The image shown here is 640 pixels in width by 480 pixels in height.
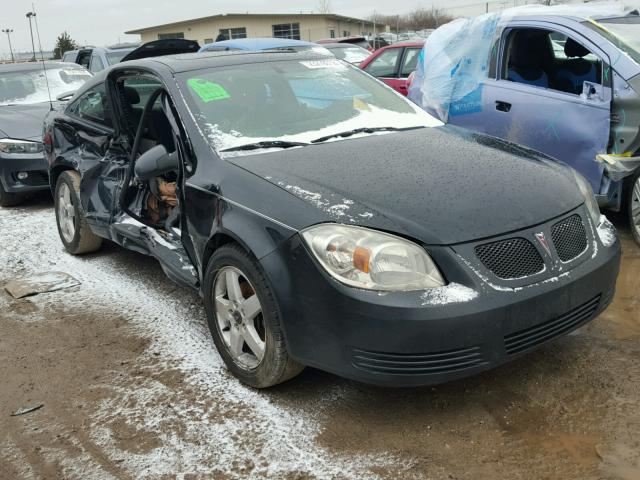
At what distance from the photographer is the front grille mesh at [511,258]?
2557mm

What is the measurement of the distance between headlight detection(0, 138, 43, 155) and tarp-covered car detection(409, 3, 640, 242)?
4163 mm

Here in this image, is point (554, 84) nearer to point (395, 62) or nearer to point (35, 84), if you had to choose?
point (395, 62)

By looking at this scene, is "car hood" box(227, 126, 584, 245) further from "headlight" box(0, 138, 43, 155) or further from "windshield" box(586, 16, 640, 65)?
"headlight" box(0, 138, 43, 155)

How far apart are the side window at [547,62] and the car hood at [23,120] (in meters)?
5.04

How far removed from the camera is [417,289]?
2.49 m

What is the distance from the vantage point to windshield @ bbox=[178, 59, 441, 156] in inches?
136

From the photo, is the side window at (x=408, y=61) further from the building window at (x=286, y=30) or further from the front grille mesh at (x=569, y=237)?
the building window at (x=286, y=30)

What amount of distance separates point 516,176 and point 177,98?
1.86 m

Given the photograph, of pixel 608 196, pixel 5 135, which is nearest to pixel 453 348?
pixel 608 196

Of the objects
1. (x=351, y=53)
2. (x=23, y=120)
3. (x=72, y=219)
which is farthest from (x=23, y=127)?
(x=351, y=53)

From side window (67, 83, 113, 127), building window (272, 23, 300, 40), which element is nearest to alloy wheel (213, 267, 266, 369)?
side window (67, 83, 113, 127)

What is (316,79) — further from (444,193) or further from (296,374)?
(296,374)

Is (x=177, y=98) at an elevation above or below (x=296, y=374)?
above

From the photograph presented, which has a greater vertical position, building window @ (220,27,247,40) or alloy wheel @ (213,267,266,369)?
building window @ (220,27,247,40)
